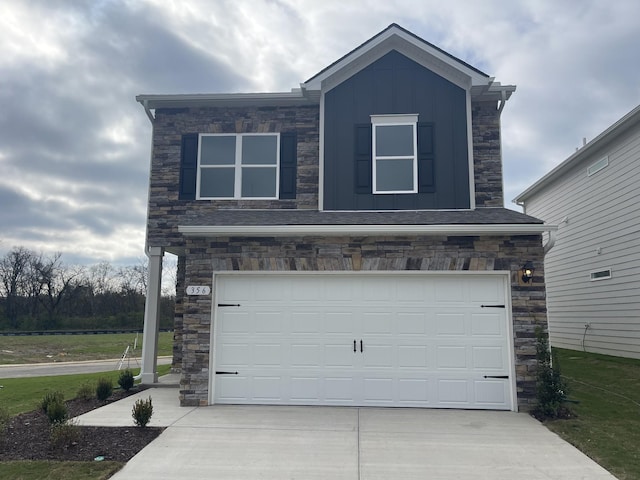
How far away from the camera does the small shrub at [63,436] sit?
5668 mm

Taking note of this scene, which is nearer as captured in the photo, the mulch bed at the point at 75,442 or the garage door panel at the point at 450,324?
the mulch bed at the point at 75,442

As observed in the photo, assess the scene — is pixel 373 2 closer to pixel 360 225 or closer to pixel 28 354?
pixel 360 225

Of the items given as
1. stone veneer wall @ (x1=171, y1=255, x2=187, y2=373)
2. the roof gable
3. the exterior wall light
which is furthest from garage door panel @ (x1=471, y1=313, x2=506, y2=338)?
stone veneer wall @ (x1=171, y1=255, x2=187, y2=373)

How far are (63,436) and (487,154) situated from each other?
29.5 ft

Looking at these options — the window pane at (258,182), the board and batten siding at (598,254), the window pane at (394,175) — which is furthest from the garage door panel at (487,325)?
the board and batten siding at (598,254)

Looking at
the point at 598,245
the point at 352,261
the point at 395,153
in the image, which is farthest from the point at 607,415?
the point at 598,245

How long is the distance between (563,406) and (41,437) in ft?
25.0

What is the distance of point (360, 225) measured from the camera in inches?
319

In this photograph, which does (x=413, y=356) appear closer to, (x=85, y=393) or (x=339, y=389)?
(x=339, y=389)

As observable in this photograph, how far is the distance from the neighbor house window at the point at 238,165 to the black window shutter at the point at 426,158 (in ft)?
10.2

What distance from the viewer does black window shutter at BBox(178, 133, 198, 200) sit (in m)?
10.5

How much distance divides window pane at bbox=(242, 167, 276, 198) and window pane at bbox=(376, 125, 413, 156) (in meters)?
2.40

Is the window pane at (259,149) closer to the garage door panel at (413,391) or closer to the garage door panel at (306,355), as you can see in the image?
the garage door panel at (306,355)

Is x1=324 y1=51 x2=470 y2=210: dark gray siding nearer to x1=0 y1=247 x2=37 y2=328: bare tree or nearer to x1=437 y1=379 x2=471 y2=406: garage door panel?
x1=437 y1=379 x2=471 y2=406: garage door panel
